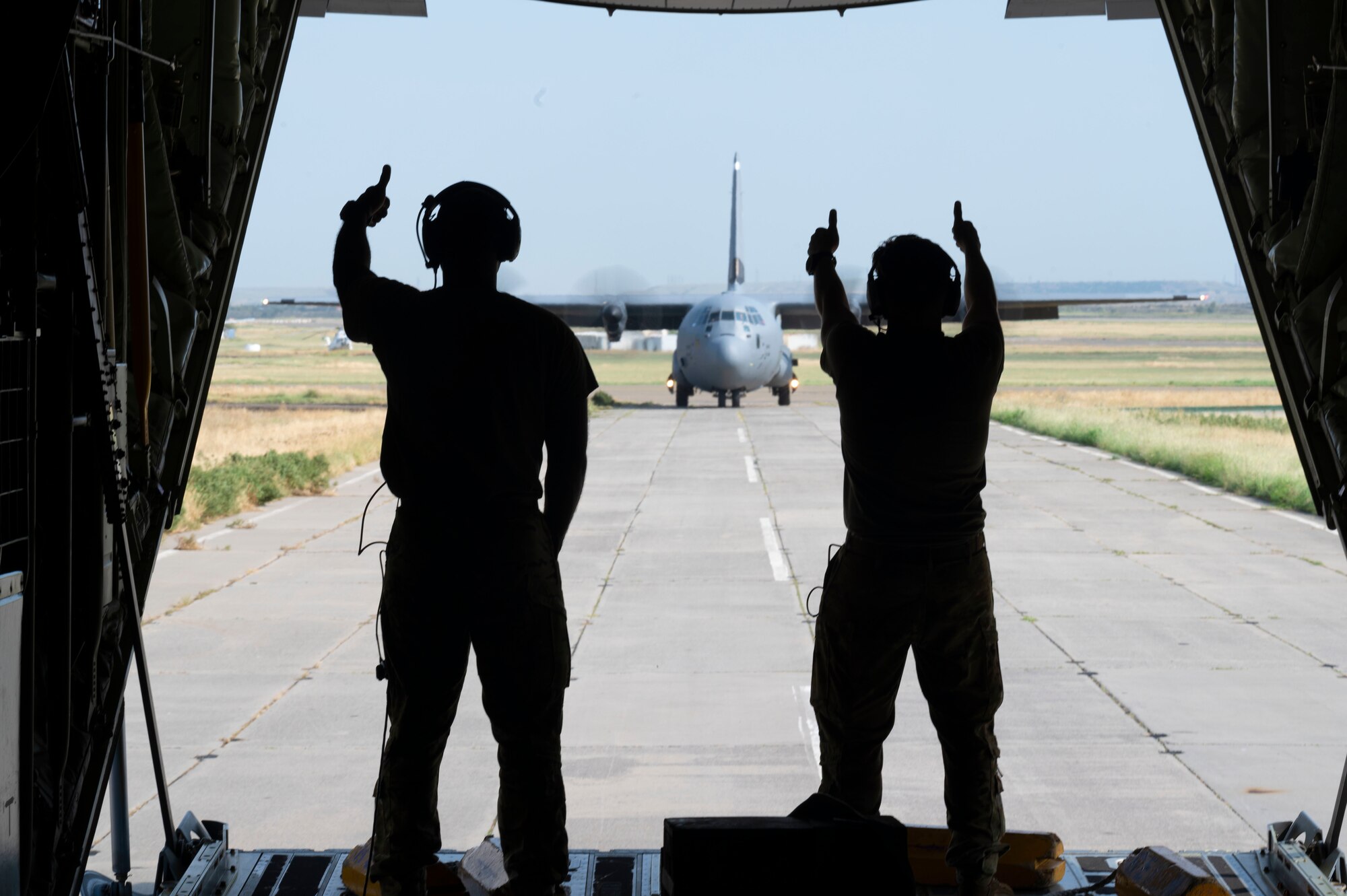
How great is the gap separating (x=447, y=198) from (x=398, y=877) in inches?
74.0

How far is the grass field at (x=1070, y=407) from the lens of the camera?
22.6m

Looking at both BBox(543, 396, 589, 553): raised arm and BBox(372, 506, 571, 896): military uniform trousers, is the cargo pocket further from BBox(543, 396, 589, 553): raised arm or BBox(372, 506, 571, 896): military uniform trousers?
BBox(543, 396, 589, 553): raised arm

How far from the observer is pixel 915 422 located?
12.2ft

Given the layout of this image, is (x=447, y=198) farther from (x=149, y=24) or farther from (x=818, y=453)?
(x=818, y=453)

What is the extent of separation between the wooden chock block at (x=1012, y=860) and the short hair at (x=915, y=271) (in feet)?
5.77

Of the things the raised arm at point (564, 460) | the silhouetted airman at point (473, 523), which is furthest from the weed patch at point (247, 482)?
the raised arm at point (564, 460)

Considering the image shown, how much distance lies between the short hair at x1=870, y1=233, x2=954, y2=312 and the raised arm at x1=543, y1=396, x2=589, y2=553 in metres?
0.96

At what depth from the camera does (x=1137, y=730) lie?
24.3 feet

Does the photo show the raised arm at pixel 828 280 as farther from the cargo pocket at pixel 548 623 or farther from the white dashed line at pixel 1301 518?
the white dashed line at pixel 1301 518

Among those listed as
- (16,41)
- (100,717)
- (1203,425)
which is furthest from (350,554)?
(1203,425)

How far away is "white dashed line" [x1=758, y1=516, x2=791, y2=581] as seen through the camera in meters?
12.7

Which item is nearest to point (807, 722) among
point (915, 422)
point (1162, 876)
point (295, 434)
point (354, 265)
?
point (1162, 876)

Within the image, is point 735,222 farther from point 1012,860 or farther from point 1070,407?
point 1012,860

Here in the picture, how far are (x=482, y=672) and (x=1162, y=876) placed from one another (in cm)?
216
